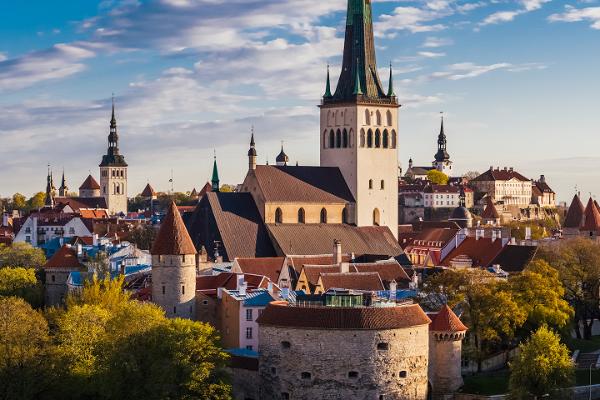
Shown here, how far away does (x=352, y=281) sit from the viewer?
68250mm

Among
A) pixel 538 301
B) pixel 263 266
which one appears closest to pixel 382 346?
pixel 538 301

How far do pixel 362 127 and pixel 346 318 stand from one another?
38.9 meters

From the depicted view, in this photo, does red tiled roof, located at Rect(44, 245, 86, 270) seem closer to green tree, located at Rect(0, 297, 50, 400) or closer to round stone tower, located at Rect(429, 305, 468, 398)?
green tree, located at Rect(0, 297, 50, 400)

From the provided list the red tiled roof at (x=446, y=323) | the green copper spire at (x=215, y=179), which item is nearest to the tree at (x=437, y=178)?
the green copper spire at (x=215, y=179)

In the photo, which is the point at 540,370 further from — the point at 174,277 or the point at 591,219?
the point at 591,219

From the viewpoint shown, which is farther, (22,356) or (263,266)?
(263,266)

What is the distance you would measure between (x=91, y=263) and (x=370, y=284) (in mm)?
18385

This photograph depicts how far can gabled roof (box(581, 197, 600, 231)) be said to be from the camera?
9231 cm

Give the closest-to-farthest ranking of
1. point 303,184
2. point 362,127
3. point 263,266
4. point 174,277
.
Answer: point 174,277 < point 263,266 < point 303,184 < point 362,127

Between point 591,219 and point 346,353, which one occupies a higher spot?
point 591,219

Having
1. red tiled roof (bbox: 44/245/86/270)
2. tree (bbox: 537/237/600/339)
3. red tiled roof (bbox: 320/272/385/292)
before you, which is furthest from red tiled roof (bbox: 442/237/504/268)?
red tiled roof (bbox: 44/245/86/270)

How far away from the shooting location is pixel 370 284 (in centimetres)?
6806

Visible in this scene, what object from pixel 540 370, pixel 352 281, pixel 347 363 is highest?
pixel 352 281

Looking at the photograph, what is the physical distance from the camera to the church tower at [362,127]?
292 ft
